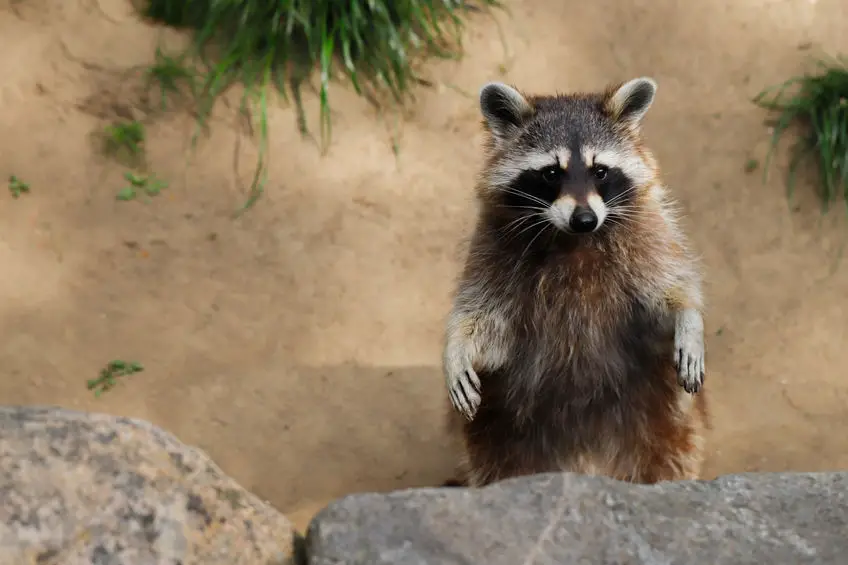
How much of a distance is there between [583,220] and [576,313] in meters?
0.41

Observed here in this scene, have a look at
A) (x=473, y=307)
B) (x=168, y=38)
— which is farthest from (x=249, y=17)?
(x=473, y=307)

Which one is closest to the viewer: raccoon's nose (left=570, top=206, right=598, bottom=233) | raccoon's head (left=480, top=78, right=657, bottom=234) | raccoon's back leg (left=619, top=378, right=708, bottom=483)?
raccoon's nose (left=570, top=206, right=598, bottom=233)

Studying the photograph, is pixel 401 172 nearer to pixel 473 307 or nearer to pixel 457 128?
pixel 457 128

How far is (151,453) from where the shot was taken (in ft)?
7.02

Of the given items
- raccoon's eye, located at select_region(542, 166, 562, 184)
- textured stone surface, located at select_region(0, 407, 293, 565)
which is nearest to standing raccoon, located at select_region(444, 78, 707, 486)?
raccoon's eye, located at select_region(542, 166, 562, 184)

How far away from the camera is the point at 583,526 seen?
1937mm

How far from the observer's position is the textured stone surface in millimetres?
1860

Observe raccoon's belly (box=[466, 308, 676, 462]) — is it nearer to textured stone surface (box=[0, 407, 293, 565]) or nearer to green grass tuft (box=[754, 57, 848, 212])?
textured stone surface (box=[0, 407, 293, 565])

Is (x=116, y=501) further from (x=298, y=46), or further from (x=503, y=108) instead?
(x=298, y=46)

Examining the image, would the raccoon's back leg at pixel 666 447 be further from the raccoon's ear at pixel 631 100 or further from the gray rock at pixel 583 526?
the raccoon's ear at pixel 631 100

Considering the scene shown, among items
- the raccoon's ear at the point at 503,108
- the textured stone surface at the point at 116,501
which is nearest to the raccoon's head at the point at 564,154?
the raccoon's ear at the point at 503,108

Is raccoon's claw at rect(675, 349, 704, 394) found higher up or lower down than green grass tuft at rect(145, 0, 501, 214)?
lower down

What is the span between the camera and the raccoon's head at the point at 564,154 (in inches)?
116

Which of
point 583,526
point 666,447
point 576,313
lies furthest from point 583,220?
point 583,526
